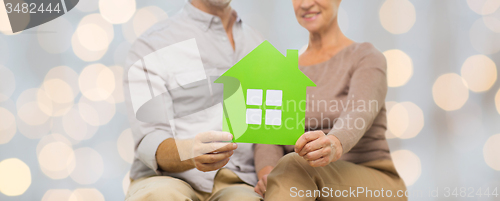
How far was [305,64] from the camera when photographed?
3.33ft

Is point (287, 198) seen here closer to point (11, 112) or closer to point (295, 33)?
point (295, 33)

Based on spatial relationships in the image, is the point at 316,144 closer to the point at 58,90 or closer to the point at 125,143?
the point at 125,143

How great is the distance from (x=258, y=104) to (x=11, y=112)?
105cm

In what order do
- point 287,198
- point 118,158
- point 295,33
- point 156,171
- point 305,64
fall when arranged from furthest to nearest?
point 118,158
point 295,33
point 305,64
point 156,171
point 287,198

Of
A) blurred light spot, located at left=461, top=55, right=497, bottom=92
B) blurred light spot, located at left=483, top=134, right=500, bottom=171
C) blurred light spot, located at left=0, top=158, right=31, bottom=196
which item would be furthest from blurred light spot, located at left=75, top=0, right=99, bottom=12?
blurred light spot, located at left=483, top=134, right=500, bottom=171

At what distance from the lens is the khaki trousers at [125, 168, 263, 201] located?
29.9 inches

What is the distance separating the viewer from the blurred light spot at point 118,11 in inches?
50.9

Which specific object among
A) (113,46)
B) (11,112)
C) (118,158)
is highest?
(113,46)

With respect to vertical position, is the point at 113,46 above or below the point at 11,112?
above

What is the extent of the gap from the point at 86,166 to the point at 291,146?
2.71 ft

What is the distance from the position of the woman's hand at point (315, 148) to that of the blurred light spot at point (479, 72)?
2.93 ft

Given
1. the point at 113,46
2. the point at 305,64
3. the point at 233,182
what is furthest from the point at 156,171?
the point at 113,46

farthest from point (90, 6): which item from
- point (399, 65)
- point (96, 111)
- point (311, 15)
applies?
point (399, 65)

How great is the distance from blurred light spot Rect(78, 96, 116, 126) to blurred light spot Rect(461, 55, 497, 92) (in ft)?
4.42
